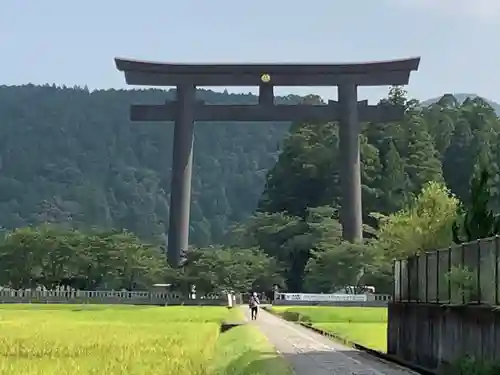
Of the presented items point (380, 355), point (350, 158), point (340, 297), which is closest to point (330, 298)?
point (340, 297)

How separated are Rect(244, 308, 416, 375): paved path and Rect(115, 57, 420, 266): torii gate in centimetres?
3368

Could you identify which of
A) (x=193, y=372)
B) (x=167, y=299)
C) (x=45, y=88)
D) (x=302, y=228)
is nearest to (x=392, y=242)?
(x=167, y=299)

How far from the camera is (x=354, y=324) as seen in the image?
3866cm

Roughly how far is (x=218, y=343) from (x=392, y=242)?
30328 millimetres

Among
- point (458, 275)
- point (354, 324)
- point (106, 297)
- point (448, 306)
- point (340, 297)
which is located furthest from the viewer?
point (106, 297)

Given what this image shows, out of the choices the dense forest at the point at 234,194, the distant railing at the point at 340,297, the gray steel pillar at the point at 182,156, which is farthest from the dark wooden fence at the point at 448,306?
the gray steel pillar at the point at 182,156

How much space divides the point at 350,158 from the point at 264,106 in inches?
272

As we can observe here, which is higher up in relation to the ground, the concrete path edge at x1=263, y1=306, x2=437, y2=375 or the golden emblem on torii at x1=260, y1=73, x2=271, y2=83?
the golden emblem on torii at x1=260, y1=73, x2=271, y2=83

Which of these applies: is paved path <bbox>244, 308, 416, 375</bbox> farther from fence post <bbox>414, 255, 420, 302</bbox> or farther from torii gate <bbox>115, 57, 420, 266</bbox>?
torii gate <bbox>115, 57, 420, 266</bbox>

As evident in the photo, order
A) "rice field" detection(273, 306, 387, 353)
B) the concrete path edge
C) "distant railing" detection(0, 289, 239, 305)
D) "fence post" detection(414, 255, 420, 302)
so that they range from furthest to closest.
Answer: "distant railing" detection(0, 289, 239, 305) < "rice field" detection(273, 306, 387, 353) < "fence post" detection(414, 255, 420, 302) < the concrete path edge

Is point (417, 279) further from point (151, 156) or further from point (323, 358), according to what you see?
point (151, 156)

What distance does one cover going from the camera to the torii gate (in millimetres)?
61281

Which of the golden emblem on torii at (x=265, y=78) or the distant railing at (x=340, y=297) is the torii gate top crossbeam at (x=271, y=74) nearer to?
the golden emblem on torii at (x=265, y=78)

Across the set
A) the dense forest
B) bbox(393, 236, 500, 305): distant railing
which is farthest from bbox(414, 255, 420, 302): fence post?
the dense forest
